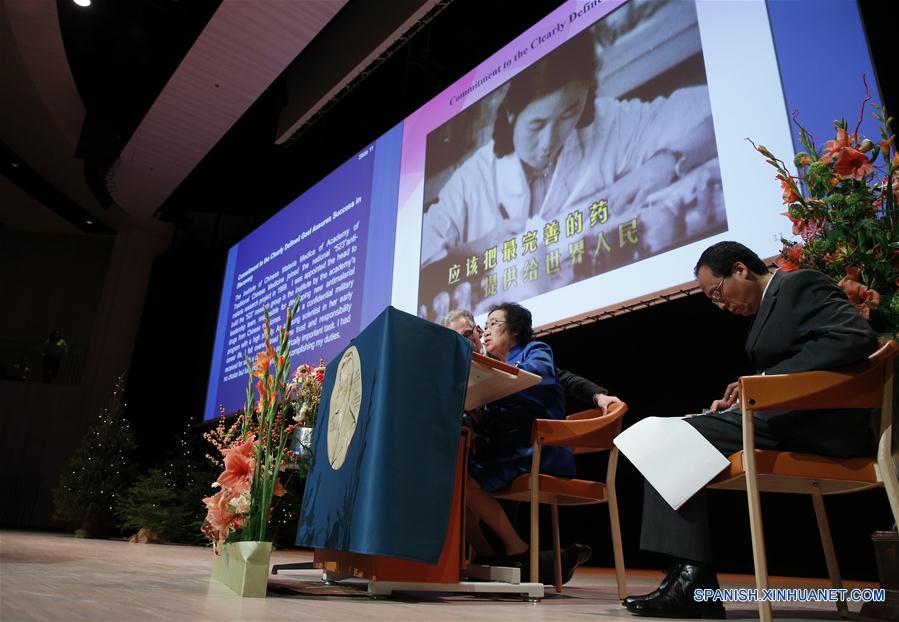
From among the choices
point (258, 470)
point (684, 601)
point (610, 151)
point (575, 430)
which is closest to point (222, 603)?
point (258, 470)

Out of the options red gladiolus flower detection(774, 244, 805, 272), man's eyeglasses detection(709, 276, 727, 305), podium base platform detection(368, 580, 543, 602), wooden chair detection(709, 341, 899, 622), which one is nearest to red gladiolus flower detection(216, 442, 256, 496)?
podium base platform detection(368, 580, 543, 602)

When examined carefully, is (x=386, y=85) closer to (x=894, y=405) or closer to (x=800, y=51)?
(x=800, y=51)

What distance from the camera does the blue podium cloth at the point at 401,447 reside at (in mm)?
1597

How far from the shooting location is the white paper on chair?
5.25ft

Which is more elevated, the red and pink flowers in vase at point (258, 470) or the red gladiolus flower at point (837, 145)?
the red gladiolus flower at point (837, 145)

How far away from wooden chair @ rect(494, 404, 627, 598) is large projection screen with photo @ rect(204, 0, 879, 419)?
3.51ft

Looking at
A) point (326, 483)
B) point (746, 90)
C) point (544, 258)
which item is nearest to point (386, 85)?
point (544, 258)

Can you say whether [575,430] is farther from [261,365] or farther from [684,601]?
[261,365]

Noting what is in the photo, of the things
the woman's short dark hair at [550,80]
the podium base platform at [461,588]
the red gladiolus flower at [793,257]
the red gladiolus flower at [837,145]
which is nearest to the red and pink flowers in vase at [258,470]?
the podium base platform at [461,588]

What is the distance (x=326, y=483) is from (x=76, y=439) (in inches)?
346

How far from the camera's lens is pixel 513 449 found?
7.82 feet

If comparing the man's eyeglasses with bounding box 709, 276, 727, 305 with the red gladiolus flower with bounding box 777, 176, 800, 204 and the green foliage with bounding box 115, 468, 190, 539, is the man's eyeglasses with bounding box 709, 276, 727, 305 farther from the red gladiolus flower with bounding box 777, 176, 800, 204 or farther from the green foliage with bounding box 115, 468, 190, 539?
the green foliage with bounding box 115, 468, 190, 539

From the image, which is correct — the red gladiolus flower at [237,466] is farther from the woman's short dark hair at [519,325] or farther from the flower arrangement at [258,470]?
the woman's short dark hair at [519,325]

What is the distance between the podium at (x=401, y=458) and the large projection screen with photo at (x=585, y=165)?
1528 mm
